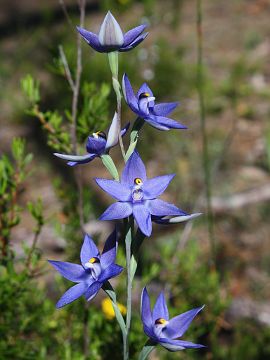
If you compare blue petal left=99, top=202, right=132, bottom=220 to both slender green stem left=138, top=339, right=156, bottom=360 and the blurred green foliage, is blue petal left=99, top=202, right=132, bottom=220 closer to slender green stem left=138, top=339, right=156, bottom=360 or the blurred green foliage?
slender green stem left=138, top=339, right=156, bottom=360

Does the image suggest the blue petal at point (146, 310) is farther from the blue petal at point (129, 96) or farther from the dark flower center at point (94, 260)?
the blue petal at point (129, 96)

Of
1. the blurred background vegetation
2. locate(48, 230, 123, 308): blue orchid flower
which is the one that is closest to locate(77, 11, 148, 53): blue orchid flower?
locate(48, 230, 123, 308): blue orchid flower

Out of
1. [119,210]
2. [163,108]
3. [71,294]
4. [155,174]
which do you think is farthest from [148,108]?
[155,174]

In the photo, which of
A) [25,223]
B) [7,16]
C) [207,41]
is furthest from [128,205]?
[7,16]

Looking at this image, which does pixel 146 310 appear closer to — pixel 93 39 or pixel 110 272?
pixel 110 272

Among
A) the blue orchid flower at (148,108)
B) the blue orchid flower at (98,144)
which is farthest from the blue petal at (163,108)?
the blue orchid flower at (98,144)
